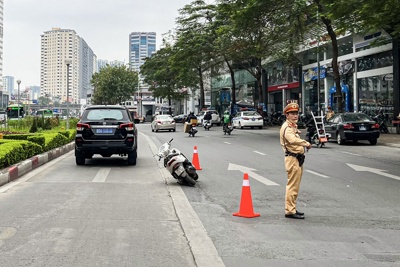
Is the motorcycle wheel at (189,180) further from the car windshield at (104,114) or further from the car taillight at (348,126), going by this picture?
the car taillight at (348,126)

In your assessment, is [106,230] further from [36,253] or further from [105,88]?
[105,88]

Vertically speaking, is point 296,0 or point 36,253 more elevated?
point 296,0

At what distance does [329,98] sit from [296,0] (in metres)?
16.2

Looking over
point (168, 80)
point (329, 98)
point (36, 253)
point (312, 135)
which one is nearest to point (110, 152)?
point (36, 253)

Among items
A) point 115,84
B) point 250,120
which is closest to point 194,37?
point 250,120

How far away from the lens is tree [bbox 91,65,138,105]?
65125mm

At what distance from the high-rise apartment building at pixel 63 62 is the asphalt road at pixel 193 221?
3796 inches

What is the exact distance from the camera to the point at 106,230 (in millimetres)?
5859

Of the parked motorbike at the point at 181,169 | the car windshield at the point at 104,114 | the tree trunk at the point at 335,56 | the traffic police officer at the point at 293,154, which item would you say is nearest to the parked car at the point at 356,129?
the tree trunk at the point at 335,56

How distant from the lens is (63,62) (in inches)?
4688

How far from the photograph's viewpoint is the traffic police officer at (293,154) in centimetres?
655

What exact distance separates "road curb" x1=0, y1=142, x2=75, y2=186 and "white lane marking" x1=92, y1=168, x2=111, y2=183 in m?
1.83

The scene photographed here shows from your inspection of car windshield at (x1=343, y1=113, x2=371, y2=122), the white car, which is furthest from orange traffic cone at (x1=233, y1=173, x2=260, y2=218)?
the white car

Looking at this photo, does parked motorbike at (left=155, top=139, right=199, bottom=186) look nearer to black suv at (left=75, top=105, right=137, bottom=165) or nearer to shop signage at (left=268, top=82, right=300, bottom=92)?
black suv at (left=75, top=105, right=137, bottom=165)
